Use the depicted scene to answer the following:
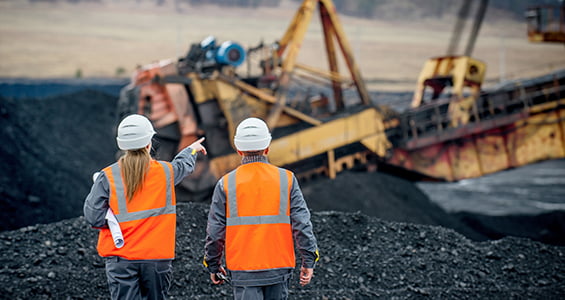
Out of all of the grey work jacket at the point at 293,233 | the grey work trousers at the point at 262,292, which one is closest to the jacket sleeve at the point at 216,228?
the grey work jacket at the point at 293,233

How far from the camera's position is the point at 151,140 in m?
3.06

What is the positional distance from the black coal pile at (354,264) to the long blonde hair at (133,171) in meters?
1.91

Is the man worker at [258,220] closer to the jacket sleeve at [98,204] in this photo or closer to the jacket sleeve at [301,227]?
the jacket sleeve at [301,227]

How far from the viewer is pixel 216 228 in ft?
9.48

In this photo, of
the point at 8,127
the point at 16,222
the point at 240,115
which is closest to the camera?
the point at 240,115

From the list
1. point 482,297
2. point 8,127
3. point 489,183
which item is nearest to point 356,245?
point 482,297

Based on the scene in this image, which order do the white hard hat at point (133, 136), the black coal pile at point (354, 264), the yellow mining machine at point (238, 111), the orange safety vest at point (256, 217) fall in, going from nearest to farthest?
the orange safety vest at point (256, 217) → the white hard hat at point (133, 136) → the black coal pile at point (354, 264) → the yellow mining machine at point (238, 111)

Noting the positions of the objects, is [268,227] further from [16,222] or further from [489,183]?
[489,183]

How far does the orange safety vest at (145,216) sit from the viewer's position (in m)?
2.88

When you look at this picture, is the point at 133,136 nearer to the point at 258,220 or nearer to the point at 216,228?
the point at 216,228

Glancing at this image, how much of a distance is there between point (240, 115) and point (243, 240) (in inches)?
217

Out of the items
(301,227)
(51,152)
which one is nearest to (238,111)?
(301,227)

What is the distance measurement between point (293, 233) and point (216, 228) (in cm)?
41

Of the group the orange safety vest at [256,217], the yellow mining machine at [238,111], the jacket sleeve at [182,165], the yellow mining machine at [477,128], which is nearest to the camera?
the orange safety vest at [256,217]
